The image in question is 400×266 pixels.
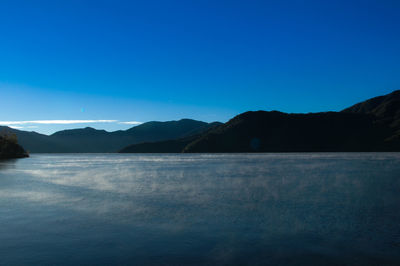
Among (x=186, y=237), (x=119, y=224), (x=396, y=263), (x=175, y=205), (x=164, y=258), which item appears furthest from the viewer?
(x=175, y=205)

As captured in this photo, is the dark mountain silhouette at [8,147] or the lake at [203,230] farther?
the dark mountain silhouette at [8,147]

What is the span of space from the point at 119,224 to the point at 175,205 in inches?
277

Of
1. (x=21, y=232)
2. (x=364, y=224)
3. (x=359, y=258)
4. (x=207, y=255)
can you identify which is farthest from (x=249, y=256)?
(x=21, y=232)

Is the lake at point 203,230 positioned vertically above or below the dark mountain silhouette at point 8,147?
below

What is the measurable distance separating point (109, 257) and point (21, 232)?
23.5 ft

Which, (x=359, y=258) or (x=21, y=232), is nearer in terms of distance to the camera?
(x=359, y=258)

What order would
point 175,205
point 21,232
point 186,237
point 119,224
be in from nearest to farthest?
point 186,237 → point 21,232 → point 119,224 → point 175,205

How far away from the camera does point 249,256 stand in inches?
525

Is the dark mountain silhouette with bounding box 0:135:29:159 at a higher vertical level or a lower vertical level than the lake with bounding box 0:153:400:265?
higher

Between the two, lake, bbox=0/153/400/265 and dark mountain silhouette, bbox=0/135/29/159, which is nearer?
lake, bbox=0/153/400/265

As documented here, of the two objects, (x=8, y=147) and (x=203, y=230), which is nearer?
(x=203, y=230)

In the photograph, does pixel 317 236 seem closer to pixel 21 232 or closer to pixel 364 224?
pixel 364 224

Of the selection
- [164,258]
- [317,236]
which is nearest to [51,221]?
[164,258]

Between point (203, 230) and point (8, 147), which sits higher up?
point (8, 147)
